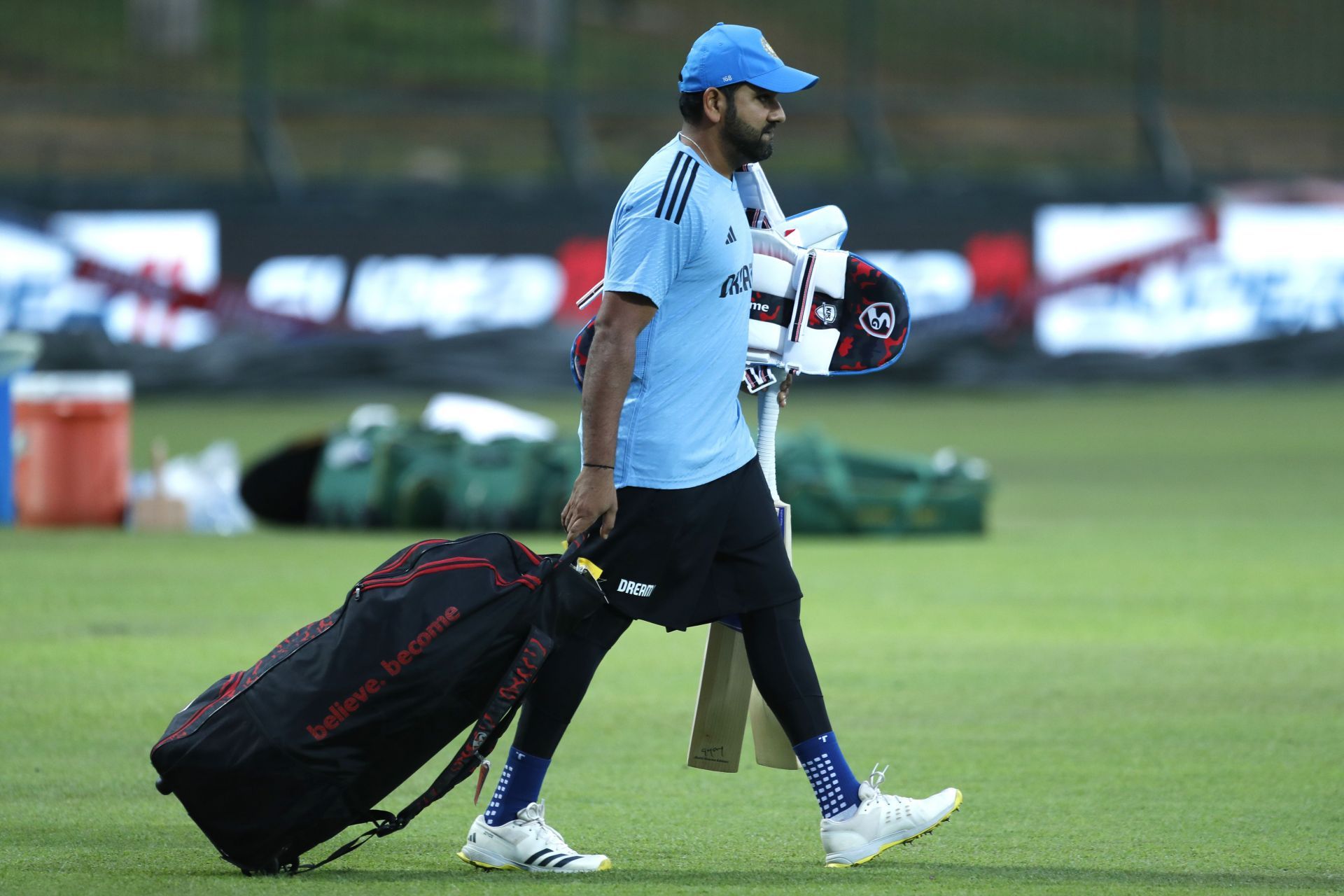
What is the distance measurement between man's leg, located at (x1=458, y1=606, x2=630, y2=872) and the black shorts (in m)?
0.11

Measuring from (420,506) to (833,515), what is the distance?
234 cm

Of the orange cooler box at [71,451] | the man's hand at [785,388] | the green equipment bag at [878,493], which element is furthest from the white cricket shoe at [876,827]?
the orange cooler box at [71,451]

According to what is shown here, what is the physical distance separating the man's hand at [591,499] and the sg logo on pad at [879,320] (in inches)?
40.6

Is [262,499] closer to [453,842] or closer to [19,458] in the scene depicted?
[19,458]

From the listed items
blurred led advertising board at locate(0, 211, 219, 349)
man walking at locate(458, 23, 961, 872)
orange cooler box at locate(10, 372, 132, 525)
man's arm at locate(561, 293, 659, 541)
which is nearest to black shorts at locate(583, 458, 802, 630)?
man walking at locate(458, 23, 961, 872)

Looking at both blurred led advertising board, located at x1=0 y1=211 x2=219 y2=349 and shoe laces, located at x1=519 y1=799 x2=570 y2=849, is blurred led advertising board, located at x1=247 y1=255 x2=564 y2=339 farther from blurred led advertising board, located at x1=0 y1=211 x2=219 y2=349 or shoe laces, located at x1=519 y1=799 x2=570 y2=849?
shoe laces, located at x1=519 y1=799 x2=570 y2=849

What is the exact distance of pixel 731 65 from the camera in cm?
447

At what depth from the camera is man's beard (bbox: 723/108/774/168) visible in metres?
4.50

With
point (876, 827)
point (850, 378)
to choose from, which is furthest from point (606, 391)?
point (850, 378)

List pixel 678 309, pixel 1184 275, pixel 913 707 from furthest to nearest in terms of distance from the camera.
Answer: pixel 1184 275 < pixel 913 707 < pixel 678 309

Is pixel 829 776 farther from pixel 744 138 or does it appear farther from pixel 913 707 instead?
pixel 913 707

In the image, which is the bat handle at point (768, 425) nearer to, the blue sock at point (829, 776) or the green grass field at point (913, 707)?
the blue sock at point (829, 776)

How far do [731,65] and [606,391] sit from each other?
81 cm

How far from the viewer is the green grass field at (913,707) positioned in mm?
4531
